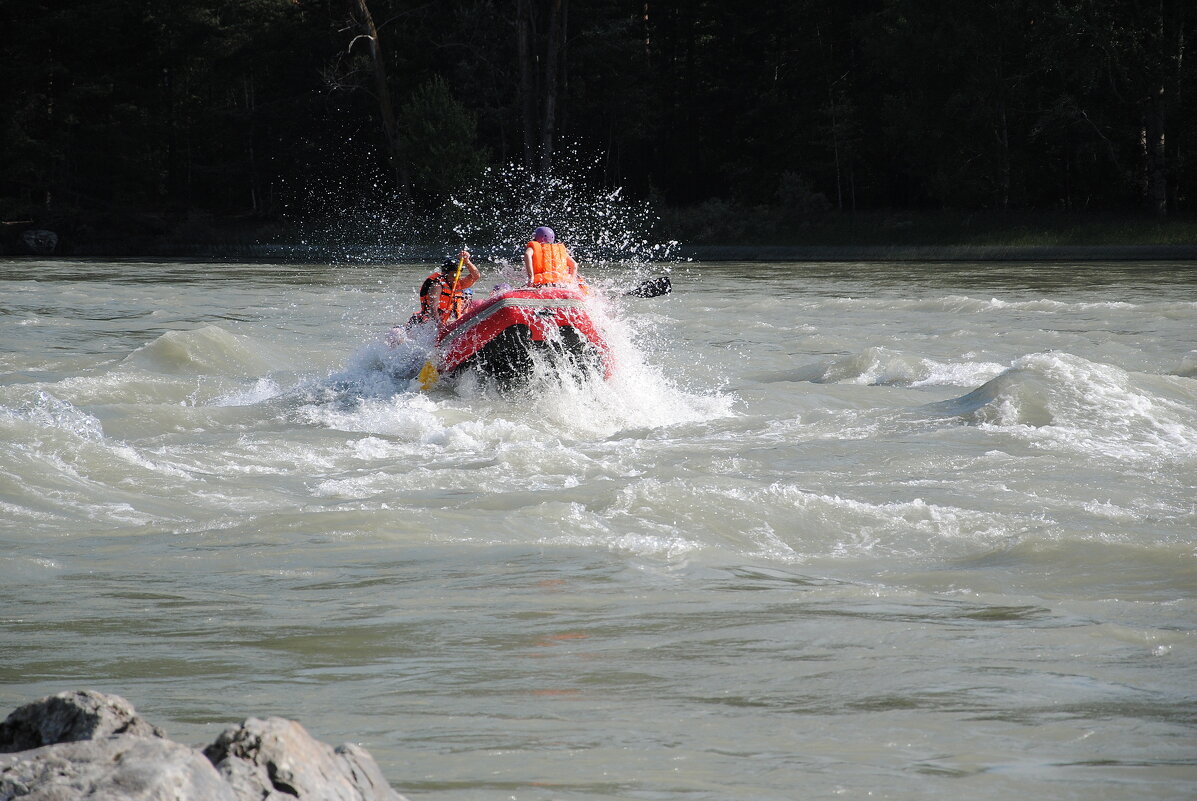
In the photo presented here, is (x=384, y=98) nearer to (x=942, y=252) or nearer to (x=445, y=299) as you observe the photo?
(x=942, y=252)

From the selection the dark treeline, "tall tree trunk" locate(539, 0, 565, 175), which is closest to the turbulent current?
the dark treeline

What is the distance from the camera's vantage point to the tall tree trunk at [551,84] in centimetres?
4394

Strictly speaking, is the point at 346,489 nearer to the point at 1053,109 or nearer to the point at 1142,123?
the point at 1053,109

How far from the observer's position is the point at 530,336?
11000 mm

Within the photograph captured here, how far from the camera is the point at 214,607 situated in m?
4.71

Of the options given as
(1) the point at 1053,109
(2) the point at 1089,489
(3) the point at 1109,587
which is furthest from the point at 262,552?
(1) the point at 1053,109

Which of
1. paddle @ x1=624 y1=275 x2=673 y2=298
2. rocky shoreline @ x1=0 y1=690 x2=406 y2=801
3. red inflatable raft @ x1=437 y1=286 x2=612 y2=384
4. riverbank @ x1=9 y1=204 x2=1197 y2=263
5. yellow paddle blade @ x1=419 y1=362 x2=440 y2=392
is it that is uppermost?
riverbank @ x1=9 y1=204 x2=1197 y2=263

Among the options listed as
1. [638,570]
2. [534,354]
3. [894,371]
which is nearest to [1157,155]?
[894,371]

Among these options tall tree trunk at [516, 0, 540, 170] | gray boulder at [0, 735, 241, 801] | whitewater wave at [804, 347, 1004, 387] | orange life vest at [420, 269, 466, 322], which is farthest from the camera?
tall tree trunk at [516, 0, 540, 170]

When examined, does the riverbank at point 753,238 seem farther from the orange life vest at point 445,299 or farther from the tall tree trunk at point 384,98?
the orange life vest at point 445,299

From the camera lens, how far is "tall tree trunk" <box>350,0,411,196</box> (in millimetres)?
45406

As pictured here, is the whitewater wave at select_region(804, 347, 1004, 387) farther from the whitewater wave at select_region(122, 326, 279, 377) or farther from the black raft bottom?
the whitewater wave at select_region(122, 326, 279, 377)

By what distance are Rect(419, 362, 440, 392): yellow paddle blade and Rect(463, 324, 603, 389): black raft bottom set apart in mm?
588

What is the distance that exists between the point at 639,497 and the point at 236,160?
4793 centimetres
